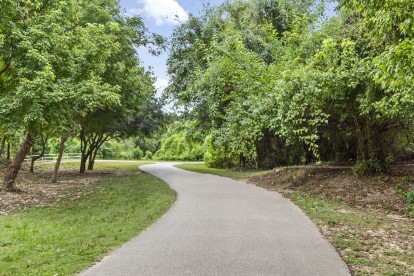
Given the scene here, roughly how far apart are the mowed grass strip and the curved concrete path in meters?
0.38

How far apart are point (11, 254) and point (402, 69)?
655 centimetres

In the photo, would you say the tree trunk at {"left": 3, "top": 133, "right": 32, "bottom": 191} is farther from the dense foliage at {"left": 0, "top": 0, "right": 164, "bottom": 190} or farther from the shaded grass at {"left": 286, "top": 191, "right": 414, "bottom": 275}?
the shaded grass at {"left": 286, "top": 191, "right": 414, "bottom": 275}

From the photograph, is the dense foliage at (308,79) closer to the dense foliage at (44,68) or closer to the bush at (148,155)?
the dense foliage at (44,68)

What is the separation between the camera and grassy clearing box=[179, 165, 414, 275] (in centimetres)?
502

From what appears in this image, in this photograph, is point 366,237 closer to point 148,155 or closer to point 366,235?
point 366,235

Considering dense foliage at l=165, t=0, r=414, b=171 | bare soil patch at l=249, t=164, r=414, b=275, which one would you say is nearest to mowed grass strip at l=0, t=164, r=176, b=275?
bare soil patch at l=249, t=164, r=414, b=275

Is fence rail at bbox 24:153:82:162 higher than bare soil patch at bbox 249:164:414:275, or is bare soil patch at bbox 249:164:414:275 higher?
fence rail at bbox 24:153:82:162

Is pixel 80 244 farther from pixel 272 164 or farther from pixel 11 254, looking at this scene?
pixel 272 164

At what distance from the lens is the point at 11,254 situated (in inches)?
219

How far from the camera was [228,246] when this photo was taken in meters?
5.75

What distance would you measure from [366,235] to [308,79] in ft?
15.5

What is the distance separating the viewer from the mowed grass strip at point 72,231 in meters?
5.05

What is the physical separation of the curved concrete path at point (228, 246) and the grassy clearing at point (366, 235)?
0.26 metres

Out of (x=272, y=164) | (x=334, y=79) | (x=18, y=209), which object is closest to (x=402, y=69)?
(x=334, y=79)
